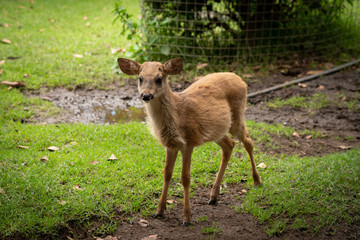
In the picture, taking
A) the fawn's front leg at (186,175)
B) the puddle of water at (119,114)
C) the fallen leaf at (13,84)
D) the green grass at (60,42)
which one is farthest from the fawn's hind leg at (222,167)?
the fallen leaf at (13,84)

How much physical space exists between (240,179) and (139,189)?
1454mm

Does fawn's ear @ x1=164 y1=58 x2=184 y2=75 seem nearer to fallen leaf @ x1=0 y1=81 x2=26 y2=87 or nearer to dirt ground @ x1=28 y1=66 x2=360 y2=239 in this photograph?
dirt ground @ x1=28 y1=66 x2=360 y2=239

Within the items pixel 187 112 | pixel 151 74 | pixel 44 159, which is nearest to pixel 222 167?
pixel 187 112

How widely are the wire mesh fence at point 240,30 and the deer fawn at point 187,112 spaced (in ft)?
12.9

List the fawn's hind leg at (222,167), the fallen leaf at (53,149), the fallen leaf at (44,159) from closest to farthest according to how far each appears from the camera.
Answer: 1. the fawn's hind leg at (222,167)
2. the fallen leaf at (44,159)
3. the fallen leaf at (53,149)

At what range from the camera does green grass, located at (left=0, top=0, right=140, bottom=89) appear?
8.38 meters

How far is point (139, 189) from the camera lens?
4969 millimetres

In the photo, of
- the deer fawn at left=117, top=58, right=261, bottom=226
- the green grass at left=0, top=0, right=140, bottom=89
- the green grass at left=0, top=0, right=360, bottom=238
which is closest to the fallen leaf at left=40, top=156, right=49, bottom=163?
the green grass at left=0, top=0, right=360, bottom=238

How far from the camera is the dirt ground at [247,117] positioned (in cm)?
430

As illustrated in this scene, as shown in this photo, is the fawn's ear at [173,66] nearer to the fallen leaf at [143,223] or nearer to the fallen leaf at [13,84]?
the fallen leaf at [143,223]

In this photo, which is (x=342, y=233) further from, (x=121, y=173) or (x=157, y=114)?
(x=121, y=173)

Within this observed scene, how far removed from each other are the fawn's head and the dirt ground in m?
1.50

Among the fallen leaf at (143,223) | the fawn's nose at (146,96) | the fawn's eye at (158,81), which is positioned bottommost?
the fallen leaf at (143,223)

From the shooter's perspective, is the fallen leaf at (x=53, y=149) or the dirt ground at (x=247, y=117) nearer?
the dirt ground at (x=247, y=117)
